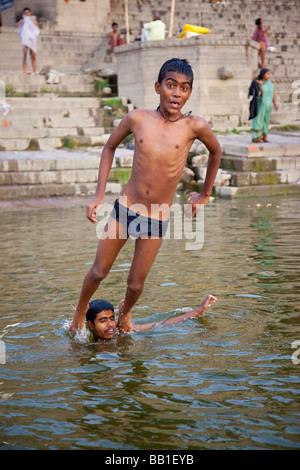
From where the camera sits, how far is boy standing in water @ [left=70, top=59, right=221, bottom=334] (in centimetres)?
414

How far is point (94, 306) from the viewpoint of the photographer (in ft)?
15.0

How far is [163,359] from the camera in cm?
405

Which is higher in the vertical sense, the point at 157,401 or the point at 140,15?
the point at 140,15

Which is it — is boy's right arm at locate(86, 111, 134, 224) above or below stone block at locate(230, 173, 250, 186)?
above

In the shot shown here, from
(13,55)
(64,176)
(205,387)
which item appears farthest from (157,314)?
(13,55)

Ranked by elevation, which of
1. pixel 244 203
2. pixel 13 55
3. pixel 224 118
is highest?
pixel 13 55

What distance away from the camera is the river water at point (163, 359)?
10.0 ft

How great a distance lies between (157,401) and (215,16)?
74.7ft

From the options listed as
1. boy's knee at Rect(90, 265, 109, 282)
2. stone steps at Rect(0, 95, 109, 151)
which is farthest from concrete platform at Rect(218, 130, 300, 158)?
boy's knee at Rect(90, 265, 109, 282)

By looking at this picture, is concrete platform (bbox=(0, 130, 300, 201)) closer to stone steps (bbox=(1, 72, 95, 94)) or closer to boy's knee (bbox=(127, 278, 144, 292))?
stone steps (bbox=(1, 72, 95, 94))

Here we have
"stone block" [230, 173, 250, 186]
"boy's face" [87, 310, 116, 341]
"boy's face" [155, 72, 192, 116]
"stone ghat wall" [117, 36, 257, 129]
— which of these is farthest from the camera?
"stone ghat wall" [117, 36, 257, 129]

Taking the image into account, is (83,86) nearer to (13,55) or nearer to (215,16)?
(13,55)

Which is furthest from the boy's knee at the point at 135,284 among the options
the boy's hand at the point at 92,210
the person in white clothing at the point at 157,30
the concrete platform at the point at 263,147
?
the person in white clothing at the point at 157,30

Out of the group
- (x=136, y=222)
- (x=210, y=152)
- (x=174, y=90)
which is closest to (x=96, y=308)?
(x=136, y=222)
